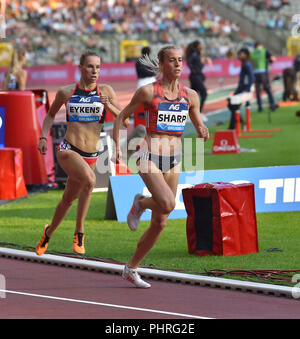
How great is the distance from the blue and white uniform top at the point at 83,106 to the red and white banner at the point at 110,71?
3708 centimetres

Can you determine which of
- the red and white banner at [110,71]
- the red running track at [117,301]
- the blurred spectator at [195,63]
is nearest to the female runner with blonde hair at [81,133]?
the red running track at [117,301]

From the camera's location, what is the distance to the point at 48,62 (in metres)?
51.5

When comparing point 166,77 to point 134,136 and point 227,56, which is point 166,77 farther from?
point 227,56

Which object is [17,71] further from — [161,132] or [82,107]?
[161,132]

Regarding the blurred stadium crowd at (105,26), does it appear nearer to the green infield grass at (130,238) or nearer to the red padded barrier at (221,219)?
the green infield grass at (130,238)

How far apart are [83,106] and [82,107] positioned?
0.05 ft

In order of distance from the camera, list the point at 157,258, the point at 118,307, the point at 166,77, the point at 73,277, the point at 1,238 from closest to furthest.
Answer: the point at 118,307 < the point at 166,77 < the point at 73,277 < the point at 157,258 < the point at 1,238

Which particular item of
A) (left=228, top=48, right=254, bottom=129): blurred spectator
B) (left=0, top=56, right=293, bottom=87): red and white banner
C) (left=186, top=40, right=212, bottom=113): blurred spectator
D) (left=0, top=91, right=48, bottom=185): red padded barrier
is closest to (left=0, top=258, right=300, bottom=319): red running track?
(left=0, top=91, right=48, bottom=185): red padded barrier

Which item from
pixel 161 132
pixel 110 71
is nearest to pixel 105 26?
pixel 110 71

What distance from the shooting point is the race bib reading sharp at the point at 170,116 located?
823 centimetres

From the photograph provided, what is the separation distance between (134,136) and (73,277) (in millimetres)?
8615

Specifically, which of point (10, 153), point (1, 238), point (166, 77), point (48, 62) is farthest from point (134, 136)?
point (48, 62)

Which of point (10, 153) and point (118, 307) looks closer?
point (118, 307)
